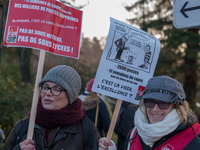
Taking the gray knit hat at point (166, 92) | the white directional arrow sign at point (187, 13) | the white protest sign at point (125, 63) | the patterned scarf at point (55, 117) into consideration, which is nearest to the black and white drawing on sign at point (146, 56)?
the white protest sign at point (125, 63)

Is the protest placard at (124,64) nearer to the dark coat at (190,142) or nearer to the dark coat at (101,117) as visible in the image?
the dark coat at (190,142)

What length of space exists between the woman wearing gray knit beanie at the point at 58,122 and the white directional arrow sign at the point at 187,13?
1.30 meters

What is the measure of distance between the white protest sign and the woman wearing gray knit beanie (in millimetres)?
352

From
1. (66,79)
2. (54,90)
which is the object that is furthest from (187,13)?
(54,90)

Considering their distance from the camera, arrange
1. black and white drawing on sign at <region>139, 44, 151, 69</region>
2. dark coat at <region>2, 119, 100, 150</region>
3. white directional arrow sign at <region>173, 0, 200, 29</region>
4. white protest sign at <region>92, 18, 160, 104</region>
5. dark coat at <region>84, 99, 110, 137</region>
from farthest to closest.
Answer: dark coat at <region>84, 99, 110, 137</region>
black and white drawing on sign at <region>139, 44, 151, 69</region>
white protest sign at <region>92, 18, 160, 104</region>
dark coat at <region>2, 119, 100, 150</region>
white directional arrow sign at <region>173, 0, 200, 29</region>

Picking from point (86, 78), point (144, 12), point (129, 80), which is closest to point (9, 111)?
point (129, 80)

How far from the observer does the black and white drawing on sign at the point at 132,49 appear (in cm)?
260

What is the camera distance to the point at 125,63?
2.65 metres

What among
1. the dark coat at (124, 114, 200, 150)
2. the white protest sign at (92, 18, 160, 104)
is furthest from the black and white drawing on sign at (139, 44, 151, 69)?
the dark coat at (124, 114, 200, 150)

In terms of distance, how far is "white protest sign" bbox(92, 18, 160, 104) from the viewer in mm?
2586

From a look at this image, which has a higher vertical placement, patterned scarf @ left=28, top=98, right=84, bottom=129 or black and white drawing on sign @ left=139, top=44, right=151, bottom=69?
black and white drawing on sign @ left=139, top=44, right=151, bottom=69

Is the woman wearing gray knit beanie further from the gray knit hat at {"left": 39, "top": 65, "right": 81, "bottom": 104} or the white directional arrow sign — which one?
the white directional arrow sign

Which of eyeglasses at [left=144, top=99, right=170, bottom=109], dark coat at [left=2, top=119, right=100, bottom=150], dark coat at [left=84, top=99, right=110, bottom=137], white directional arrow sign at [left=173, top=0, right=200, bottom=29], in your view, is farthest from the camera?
dark coat at [left=84, top=99, right=110, bottom=137]

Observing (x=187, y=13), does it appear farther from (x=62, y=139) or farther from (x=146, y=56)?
(x=62, y=139)
